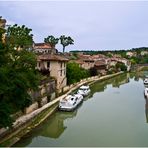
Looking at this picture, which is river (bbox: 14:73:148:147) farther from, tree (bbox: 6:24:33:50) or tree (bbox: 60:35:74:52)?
tree (bbox: 60:35:74:52)

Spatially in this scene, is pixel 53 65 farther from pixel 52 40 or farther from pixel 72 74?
pixel 52 40

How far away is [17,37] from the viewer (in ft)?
64.5

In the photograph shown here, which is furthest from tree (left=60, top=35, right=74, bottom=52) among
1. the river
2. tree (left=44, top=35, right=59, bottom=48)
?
the river

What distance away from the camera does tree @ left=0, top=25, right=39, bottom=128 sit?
51.5 ft

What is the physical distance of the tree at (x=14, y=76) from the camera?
618 inches

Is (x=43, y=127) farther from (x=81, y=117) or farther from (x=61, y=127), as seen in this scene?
(x=81, y=117)

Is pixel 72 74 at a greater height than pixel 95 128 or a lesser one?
greater

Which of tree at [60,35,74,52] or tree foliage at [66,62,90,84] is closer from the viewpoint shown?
tree foliage at [66,62,90,84]

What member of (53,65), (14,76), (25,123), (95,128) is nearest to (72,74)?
(53,65)

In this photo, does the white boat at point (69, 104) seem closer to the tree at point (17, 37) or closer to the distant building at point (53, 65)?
the distant building at point (53, 65)

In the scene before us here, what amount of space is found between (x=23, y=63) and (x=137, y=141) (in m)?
8.92

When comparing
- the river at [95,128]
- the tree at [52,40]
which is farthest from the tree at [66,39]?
the river at [95,128]

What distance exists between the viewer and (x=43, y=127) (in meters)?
21.4

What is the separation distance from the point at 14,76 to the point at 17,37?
3.00m
